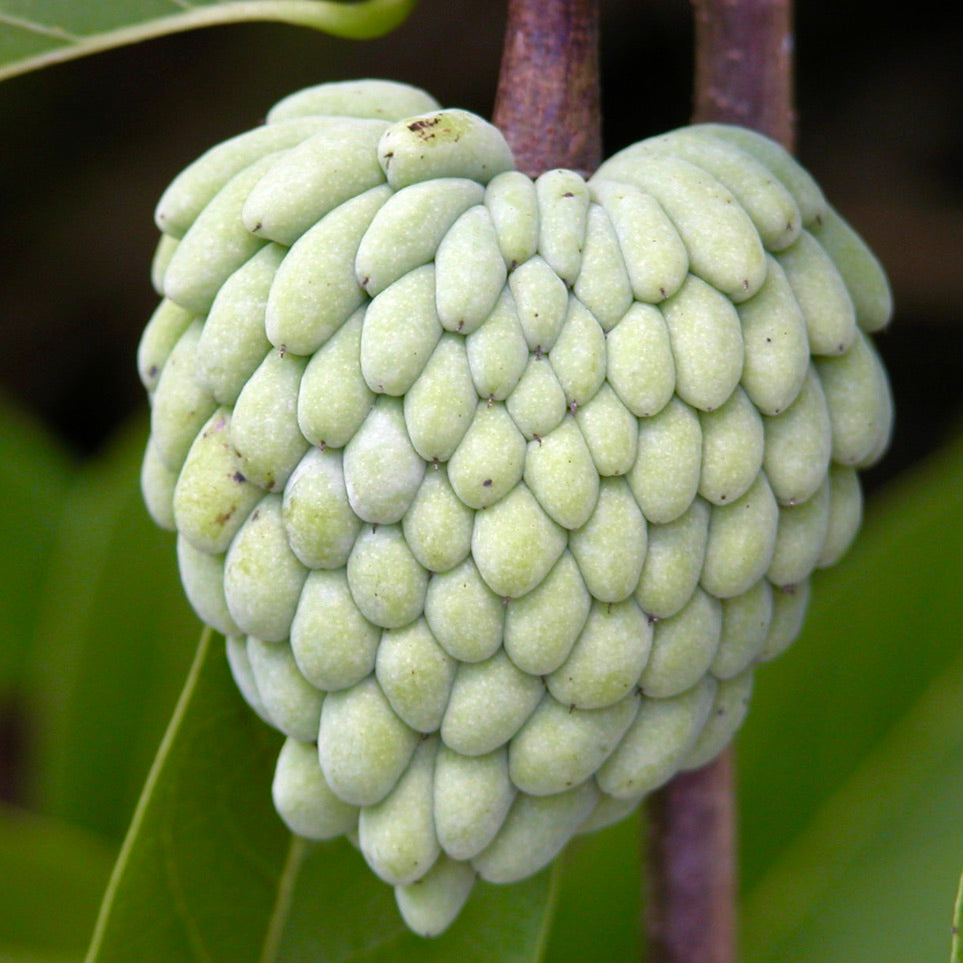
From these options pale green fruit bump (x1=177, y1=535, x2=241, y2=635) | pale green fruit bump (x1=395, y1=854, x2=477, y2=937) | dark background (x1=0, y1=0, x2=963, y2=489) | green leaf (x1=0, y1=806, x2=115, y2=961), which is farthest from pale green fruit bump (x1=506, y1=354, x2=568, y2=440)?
dark background (x1=0, y1=0, x2=963, y2=489)

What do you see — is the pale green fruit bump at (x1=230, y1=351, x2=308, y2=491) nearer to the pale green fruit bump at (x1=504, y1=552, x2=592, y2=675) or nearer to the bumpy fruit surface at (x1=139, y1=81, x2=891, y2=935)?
the bumpy fruit surface at (x1=139, y1=81, x2=891, y2=935)

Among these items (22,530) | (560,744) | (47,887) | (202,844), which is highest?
(560,744)

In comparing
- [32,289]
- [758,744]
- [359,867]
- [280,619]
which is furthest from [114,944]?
[32,289]

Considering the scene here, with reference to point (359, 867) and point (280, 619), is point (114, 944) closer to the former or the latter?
point (359, 867)

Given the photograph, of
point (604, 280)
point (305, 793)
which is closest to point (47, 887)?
point (305, 793)

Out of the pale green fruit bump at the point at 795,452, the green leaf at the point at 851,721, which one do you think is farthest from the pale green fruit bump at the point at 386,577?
the green leaf at the point at 851,721

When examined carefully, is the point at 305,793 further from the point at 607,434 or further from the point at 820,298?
the point at 820,298

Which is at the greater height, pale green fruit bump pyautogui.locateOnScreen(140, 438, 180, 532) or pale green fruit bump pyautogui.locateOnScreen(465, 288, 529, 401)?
pale green fruit bump pyautogui.locateOnScreen(465, 288, 529, 401)
